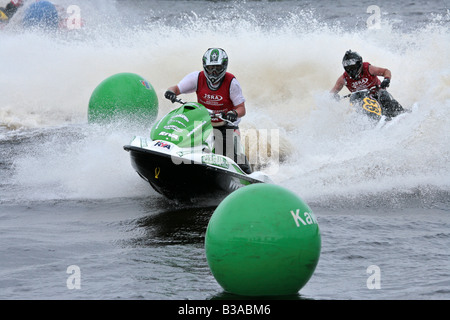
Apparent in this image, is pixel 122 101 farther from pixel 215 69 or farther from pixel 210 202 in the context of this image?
pixel 210 202

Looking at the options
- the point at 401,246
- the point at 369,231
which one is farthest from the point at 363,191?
the point at 401,246

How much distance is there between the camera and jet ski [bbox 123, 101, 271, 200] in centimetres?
852

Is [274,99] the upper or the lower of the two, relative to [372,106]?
upper

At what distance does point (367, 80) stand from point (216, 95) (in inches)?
174

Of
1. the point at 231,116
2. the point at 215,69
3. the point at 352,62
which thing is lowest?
the point at 231,116

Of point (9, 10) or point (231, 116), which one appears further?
point (9, 10)

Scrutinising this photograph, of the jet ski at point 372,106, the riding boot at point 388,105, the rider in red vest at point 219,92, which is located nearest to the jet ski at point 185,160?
the rider in red vest at point 219,92

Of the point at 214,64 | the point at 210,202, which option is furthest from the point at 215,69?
the point at 210,202

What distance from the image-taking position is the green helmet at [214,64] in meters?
9.57

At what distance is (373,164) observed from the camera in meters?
10.7

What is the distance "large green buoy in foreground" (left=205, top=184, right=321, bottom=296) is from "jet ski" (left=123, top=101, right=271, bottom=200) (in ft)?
10.4

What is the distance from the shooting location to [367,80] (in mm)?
13320
